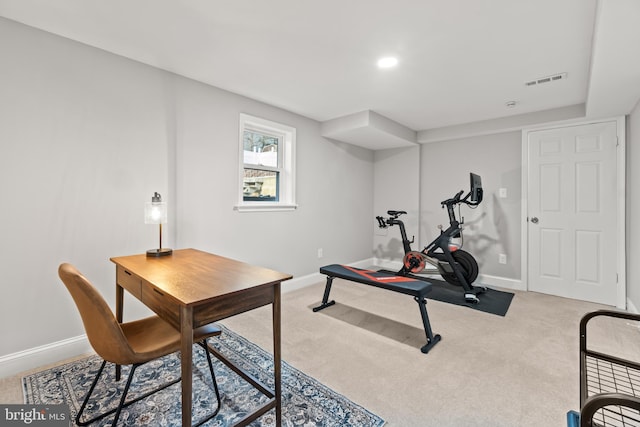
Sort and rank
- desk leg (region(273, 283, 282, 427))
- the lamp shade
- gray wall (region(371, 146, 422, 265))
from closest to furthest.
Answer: desk leg (region(273, 283, 282, 427))
the lamp shade
gray wall (region(371, 146, 422, 265))

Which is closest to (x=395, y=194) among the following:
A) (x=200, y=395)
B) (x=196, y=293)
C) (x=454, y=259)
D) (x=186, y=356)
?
(x=454, y=259)

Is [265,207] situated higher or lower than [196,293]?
higher

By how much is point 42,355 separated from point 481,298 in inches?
164

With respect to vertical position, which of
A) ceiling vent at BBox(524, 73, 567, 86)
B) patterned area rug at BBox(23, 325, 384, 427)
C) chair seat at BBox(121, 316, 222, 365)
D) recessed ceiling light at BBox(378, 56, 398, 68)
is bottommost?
patterned area rug at BBox(23, 325, 384, 427)

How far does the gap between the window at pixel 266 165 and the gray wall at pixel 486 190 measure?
2.35m

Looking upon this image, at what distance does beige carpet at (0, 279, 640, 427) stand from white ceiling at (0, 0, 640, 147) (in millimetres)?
2155

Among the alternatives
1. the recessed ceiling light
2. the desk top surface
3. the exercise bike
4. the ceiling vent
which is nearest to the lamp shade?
the desk top surface

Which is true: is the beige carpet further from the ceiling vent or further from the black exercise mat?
the ceiling vent

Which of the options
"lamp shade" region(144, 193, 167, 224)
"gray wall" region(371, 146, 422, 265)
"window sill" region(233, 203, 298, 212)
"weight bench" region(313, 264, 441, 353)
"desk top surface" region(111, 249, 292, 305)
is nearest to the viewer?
"desk top surface" region(111, 249, 292, 305)

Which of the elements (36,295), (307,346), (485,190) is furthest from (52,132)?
(485,190)

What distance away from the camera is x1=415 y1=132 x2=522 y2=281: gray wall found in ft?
13.0

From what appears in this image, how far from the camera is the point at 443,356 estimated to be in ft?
7.22

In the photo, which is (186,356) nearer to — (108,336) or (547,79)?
(108,336)

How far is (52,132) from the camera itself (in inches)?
82.6
